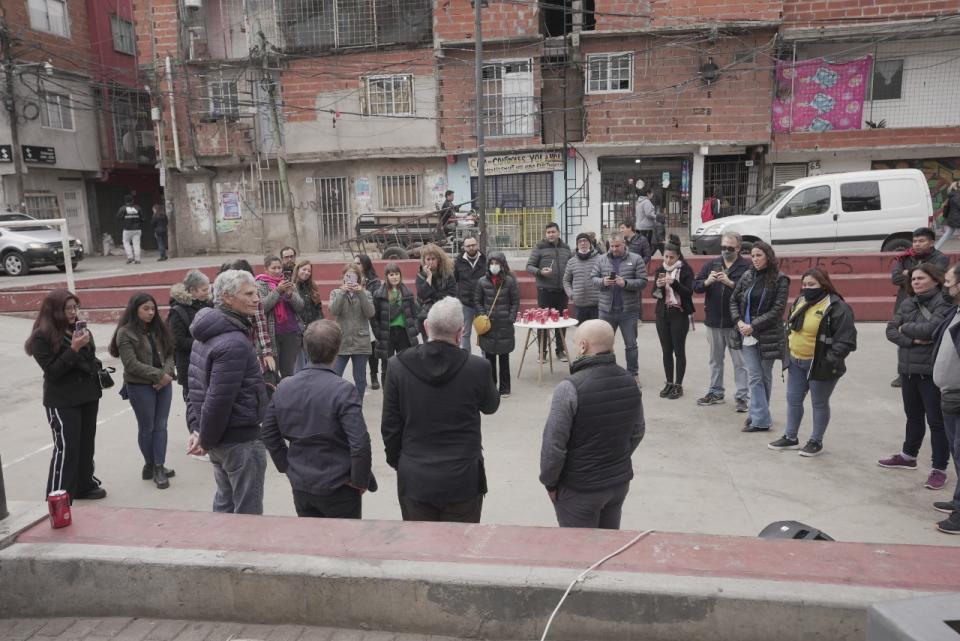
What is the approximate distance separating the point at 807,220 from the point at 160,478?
1229cm

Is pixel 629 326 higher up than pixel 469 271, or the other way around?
pixel 469 271

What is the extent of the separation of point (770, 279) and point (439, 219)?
36.5 ft

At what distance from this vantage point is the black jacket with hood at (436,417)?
3.59m

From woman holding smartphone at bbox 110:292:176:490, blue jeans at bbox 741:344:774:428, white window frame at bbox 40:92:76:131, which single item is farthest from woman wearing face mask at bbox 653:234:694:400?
white window frame at bbox 40:92:76:131

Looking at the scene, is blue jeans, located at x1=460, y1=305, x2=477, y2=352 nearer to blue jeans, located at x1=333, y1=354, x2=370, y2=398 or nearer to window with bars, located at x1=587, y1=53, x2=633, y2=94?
blue jeans, located at x1=333, y1=354, x2=370, y2=398

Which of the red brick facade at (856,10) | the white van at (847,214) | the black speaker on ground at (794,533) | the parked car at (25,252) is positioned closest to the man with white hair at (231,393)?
the black speaker on ground at (794,533)

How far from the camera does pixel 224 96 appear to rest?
21.2m

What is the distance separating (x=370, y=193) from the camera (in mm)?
20891

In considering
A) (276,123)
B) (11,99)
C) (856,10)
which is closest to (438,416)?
(856,10)

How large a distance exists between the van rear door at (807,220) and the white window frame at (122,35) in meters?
23.1

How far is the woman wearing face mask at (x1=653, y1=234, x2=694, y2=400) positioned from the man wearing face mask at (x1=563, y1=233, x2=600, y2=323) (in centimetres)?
88

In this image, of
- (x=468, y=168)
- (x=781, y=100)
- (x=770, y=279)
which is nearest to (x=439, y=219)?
(x=468, y=168)

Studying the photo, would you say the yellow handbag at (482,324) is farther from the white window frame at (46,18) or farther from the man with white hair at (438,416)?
the white window frame at (46,18)

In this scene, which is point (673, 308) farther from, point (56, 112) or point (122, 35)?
point (122, 35)
